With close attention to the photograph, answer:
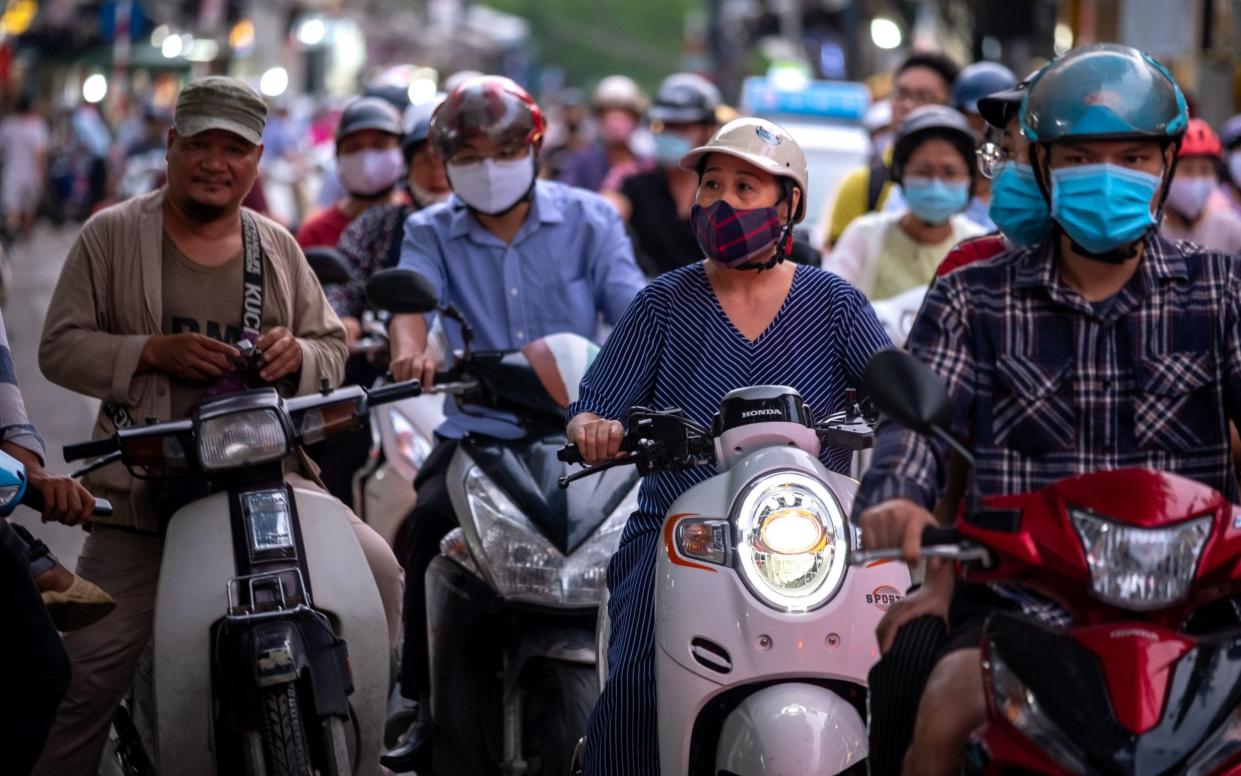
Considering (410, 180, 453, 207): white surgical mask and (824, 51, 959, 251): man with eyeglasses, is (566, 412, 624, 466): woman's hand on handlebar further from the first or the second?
(824, 51, 959, 251): man with eyeglasses

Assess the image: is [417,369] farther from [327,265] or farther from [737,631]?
[737,631]

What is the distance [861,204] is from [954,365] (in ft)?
21.0

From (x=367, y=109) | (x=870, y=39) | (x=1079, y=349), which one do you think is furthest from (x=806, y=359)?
(x=870, y=39)

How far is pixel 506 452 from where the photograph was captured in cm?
603

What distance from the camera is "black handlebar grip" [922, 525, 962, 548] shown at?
3.57 meters

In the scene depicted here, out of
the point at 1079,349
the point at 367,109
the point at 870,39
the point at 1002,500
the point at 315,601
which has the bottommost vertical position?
the point at 315,601

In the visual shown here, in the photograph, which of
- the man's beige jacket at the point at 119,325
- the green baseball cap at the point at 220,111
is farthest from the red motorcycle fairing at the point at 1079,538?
the green baseball cap at the point at 220,111

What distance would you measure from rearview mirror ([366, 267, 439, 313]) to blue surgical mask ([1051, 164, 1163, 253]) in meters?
2.28

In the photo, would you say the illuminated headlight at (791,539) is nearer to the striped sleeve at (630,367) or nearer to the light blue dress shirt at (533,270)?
the striped sleeve at (630,367)

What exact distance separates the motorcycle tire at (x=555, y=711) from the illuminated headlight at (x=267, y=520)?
960mm

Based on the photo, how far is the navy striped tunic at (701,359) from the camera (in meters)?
5.17

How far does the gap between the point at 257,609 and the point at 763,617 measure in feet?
4.16

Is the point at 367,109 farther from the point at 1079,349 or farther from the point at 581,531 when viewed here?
the point at 1079,349

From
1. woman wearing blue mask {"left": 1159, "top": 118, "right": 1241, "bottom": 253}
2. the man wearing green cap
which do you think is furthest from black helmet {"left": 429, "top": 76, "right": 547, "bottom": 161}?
woman wearing blue mask {"left": 1159, "top": 118, "right": 1241, "bottom": 253}
